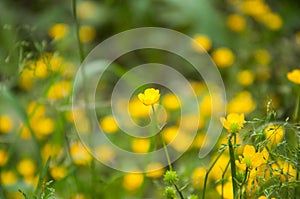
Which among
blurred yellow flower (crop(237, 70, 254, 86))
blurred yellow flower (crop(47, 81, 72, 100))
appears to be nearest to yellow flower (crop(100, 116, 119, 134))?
blurred yellow flower (crop(47, 81, 72, 100))

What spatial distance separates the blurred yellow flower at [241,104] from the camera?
6.78ft

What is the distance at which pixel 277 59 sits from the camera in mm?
2572

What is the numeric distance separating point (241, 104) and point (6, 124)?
835 mm

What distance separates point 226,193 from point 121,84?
152 cm

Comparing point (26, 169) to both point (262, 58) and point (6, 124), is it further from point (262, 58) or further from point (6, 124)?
point (262, 58)

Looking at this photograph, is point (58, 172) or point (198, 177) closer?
point (198, 177)

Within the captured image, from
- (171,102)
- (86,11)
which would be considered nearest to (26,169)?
(171,102)

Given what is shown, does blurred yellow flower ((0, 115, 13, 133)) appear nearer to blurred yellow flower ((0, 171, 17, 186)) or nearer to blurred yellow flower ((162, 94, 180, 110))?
blurred yellow flower ((0, 171, 17, 186))

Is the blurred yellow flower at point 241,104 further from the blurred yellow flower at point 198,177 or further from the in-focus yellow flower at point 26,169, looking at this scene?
the in-focus yellow flower at point 26,169

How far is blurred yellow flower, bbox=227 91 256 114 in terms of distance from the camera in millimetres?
2066

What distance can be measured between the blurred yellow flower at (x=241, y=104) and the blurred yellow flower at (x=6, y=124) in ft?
2.58

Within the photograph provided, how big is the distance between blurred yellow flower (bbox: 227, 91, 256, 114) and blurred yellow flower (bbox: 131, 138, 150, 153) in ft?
1.00

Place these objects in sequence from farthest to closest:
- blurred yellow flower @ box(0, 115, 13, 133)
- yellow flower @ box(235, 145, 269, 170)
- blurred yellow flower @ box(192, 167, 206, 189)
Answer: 1. blurred yellow flower @ box(0, 115, 13, 133)
2. blurred yellow flower @ box(192, 167, 206, 189)
3. yellow flower @ box(235, 145, 269, 170)

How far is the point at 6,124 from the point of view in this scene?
7.49ft
